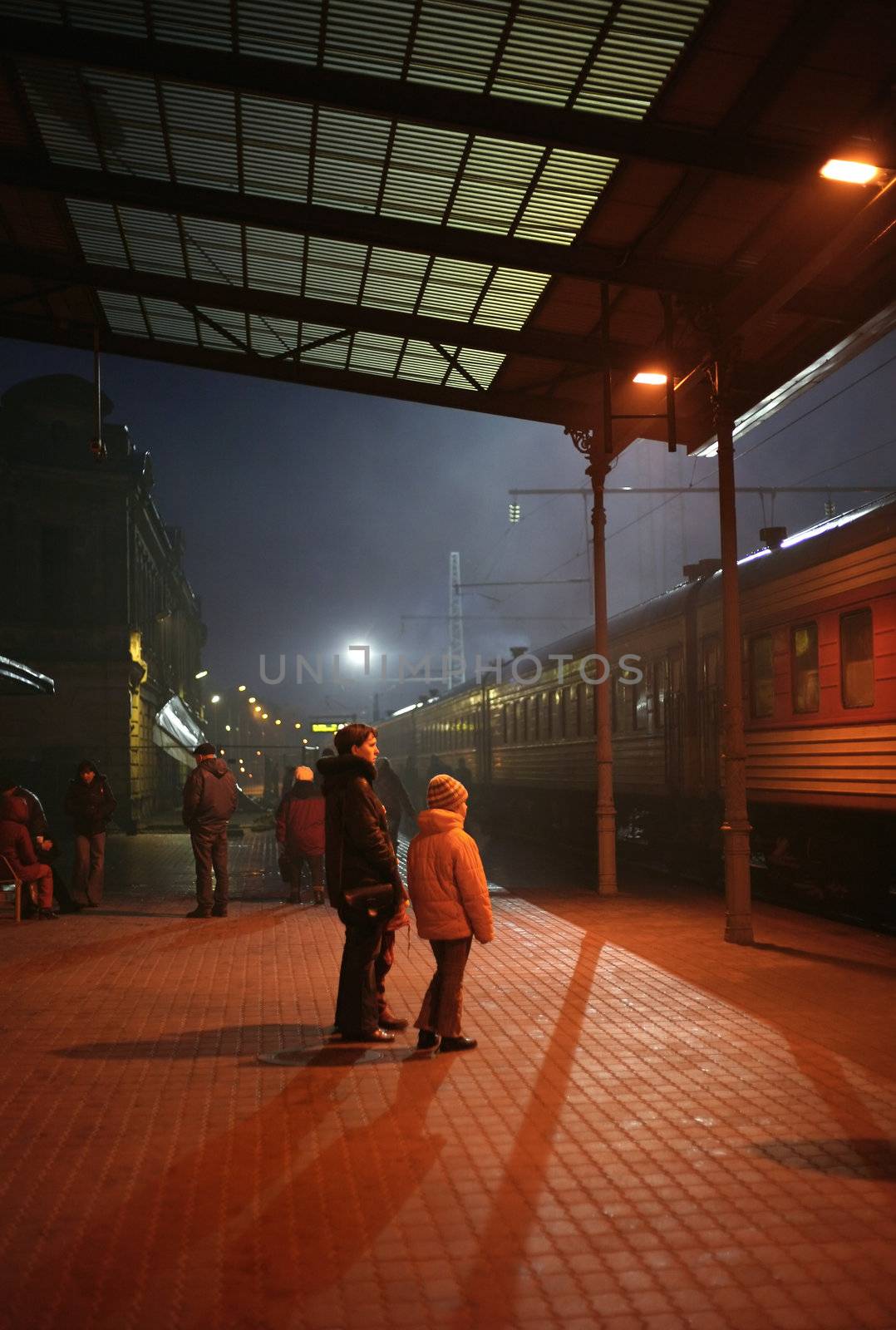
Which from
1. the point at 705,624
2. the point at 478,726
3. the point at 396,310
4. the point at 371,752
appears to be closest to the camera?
the point at 371,752

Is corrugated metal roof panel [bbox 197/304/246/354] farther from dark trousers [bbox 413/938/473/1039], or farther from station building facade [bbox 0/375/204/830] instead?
station building facade [bbox 0/375/204/830]

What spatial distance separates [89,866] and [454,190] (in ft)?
28.6

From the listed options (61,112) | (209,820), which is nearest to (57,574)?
(209,820)

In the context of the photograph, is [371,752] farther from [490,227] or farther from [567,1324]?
[490,227]

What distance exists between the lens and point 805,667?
1364cm

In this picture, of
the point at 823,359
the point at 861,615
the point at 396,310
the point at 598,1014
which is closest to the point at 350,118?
the point at 396,310

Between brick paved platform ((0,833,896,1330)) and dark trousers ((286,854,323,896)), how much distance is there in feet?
15.2

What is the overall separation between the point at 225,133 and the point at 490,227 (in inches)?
103

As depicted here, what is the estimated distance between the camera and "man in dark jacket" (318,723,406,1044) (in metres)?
7.29

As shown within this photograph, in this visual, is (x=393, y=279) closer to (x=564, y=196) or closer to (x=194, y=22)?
(x=564, y=196)

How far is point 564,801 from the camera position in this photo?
1015 inches

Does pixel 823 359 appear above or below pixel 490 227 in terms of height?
below

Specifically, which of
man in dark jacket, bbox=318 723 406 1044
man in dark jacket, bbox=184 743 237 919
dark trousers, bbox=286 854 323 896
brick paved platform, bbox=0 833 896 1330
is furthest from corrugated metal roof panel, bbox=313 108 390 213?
dark trousers, bbox=286 854 323 896

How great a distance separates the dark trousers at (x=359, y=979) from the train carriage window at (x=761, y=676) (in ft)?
27.1
